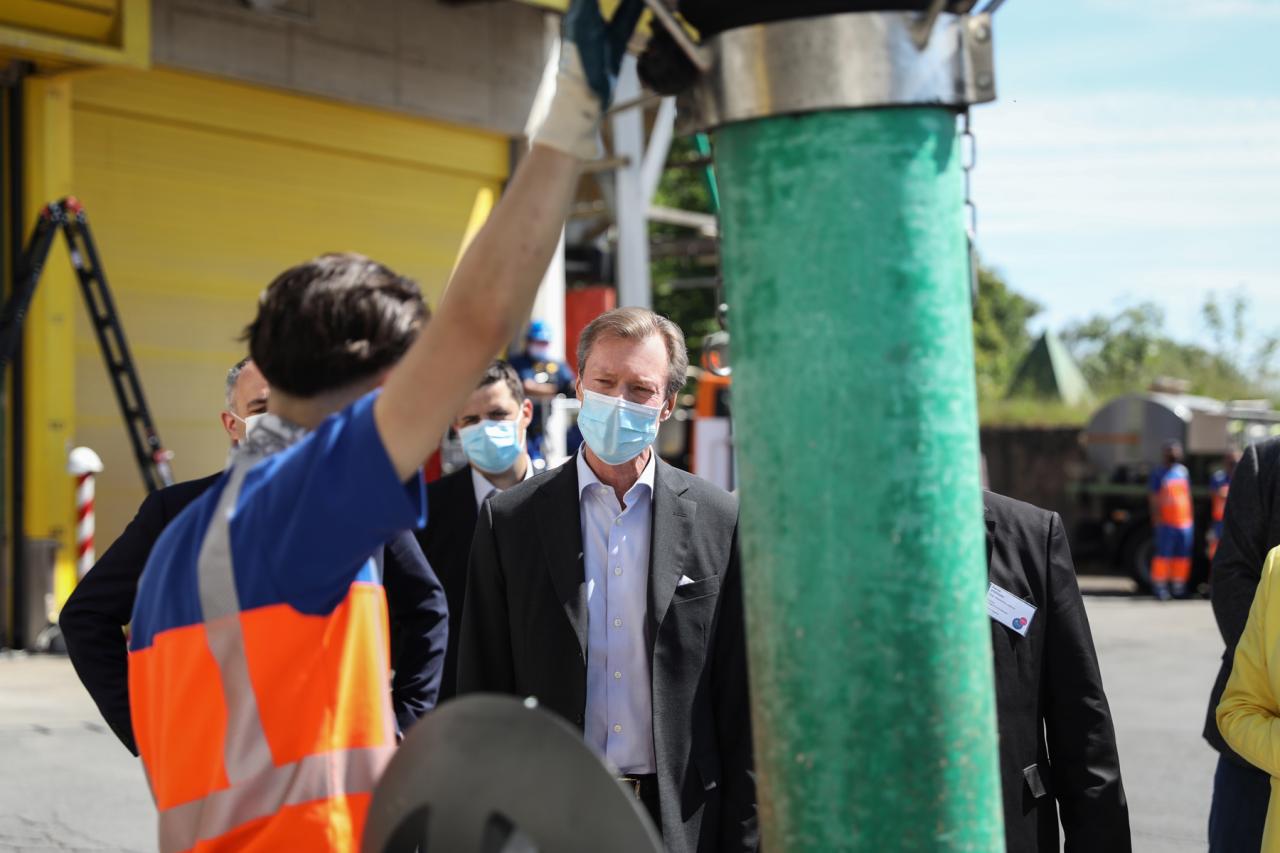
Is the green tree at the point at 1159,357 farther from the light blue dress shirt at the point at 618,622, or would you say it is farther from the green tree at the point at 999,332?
the light blue dress shirt at the point at 618,622

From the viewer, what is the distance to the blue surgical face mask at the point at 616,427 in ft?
12.4

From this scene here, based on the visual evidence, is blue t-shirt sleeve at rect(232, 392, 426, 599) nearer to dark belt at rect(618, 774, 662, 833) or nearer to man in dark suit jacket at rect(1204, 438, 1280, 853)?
dark belt at rect(618, 774, 662, 833)

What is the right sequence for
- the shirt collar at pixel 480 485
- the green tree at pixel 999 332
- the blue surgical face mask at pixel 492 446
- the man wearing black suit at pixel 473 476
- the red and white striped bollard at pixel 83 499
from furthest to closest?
the green tree at pixel 999 332 < the red and white striped bollard at pixel 83 499 < the blue surgical face mask at pixel 492 446 < the shirt collar at pixel 480 485 < the man wearing black suit at pixel 473 476

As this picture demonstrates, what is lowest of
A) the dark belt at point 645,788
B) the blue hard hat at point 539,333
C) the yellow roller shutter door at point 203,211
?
the dark belt at point 645,788

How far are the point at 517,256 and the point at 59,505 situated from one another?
10315 mm

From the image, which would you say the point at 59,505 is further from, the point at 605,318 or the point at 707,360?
the point at 605,318

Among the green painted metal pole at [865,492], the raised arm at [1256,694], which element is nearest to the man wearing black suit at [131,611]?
the raised arm at [1256,694]

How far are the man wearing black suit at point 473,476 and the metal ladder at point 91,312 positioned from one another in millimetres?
5988

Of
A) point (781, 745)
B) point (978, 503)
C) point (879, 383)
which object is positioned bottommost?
point (781, 745)

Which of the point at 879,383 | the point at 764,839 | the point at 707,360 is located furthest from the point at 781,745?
the point at 707,360

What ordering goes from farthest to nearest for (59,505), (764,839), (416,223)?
1. (416,223)
2. (59,505)
3. (764,839)

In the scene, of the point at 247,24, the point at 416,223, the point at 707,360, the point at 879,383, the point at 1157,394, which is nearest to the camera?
the point at 879,383

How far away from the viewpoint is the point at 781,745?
1864 millimetres

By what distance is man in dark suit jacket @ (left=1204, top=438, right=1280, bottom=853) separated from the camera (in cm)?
379
